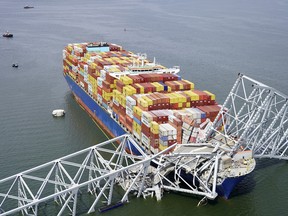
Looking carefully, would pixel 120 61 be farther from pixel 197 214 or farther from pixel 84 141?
pixel 197 214

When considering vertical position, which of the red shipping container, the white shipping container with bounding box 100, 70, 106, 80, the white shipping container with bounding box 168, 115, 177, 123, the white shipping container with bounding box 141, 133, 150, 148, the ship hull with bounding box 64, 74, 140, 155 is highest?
the white shipping container with bounding box 100, 70, 106, 80

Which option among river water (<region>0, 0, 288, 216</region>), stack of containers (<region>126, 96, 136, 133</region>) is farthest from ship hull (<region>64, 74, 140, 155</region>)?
river water (<region>0, 0, 288, 216</region>)

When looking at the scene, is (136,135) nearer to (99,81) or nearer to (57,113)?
(99,81)

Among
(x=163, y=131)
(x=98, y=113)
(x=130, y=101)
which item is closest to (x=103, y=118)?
(x=98, y=113)

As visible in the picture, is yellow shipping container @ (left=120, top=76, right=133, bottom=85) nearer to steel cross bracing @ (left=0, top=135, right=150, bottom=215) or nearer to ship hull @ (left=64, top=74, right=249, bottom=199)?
ship hull @ (left=64, top=74, right=249, bottom=199)

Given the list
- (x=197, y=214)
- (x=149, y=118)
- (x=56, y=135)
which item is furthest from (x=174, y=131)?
(x=56, y=135)

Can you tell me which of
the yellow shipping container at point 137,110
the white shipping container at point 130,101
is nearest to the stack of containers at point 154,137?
the yellow shipping container at point 137,110

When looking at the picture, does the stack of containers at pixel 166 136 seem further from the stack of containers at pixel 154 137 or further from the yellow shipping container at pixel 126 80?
the yellow shipping container at pixel 126 80
